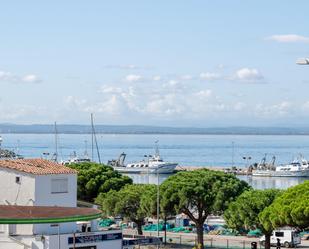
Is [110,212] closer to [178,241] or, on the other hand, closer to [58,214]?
[178,241]

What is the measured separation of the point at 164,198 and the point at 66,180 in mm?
11783

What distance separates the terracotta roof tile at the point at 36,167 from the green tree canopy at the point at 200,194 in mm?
10898

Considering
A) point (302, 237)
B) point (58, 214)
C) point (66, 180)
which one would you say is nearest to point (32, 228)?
point (58, 214)

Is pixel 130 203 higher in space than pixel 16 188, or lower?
lower

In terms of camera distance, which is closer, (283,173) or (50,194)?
(50,194)

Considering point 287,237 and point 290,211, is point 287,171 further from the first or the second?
point 290,211

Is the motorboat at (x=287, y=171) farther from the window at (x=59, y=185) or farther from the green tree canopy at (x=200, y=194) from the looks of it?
the window at (x=59, y=185)

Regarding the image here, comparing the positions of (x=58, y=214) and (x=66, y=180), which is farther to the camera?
(x=66, y=180)

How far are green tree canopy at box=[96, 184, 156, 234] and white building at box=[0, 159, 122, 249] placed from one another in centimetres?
1140

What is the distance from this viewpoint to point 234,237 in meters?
63.2

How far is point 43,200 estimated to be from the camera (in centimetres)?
4534

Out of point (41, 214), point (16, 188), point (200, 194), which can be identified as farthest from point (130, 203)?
point (41, 214)

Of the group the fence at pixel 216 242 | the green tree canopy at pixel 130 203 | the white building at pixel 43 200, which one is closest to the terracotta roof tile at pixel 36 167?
the white building at pixel 43 200

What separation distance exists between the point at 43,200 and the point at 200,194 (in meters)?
13.8
